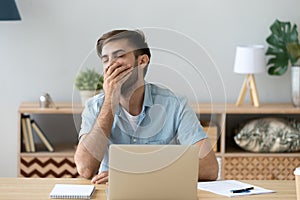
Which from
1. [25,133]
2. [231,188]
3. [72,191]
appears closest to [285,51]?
[25,133]

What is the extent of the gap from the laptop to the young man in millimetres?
150

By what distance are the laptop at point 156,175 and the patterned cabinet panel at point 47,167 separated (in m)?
1.96

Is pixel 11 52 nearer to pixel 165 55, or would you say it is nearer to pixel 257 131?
pixel 257 131

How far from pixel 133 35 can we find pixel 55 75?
236cm

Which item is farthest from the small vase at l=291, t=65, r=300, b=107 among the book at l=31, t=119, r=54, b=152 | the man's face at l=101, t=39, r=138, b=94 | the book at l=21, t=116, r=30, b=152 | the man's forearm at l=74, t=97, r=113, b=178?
the man's face at l=101, t=39, r=138, b=94

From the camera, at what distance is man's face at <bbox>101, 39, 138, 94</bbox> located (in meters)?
2.07

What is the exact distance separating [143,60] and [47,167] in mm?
2196

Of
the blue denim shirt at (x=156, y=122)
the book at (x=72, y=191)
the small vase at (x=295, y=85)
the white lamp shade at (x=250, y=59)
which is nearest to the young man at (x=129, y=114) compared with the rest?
the blue denim shirt at (x=156, y=122)

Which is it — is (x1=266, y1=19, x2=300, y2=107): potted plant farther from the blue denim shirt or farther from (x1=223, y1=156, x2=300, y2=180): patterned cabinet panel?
the blue denim shirt

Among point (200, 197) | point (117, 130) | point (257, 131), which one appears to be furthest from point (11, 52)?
point (200, 197)

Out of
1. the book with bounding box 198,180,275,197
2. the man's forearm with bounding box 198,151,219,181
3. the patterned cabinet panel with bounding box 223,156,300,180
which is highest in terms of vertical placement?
the man's forearm with bounding box 198,151,219,181

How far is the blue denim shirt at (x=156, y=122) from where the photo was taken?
2.30m

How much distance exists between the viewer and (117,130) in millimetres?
2559

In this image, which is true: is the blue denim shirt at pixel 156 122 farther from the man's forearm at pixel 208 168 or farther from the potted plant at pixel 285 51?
the potted plant at pixel 285 51
